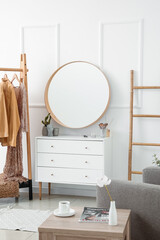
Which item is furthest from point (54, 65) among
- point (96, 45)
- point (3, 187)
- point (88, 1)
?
point (3, 187)

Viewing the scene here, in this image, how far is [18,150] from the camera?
14.2ft

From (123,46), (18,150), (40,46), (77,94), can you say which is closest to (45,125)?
(18,150)

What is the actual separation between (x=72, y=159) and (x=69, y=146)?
153mm

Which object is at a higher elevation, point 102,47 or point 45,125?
point 102,47

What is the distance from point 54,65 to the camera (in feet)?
15.2

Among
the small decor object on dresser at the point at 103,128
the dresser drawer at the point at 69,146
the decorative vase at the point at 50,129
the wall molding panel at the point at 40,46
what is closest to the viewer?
the dresser drawer at the point at 69,146

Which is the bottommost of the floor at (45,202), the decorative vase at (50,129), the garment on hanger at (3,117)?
the floor at (45,202)

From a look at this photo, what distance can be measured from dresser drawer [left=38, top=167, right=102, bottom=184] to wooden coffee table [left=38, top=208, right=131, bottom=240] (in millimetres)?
2010

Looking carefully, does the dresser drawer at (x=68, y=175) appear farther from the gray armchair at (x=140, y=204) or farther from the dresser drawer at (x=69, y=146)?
the gray armchair at (x=140, y=204)

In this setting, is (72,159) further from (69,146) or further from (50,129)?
(50,129)

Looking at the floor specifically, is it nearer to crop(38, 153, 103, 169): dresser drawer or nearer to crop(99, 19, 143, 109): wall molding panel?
crop(38, 153, 103, 169): dresser drawer

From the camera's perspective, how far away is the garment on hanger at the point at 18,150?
14.1 ft

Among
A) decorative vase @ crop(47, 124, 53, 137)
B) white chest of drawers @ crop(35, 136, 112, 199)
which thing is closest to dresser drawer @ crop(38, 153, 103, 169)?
white chest of drawers @ crop(35, 136, 112, 199)

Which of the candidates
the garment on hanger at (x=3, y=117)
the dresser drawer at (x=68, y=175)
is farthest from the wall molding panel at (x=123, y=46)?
the garment on hanger at (x=3, y=117)
